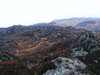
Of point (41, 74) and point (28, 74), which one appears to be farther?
point (28, 74)

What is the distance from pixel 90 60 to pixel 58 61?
736 centimetres

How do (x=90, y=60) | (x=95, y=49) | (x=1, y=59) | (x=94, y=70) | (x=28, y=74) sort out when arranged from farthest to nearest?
(x=1, y=59)
(x=95, y=49)
(x=90, y=60)
(x=28, y=74)
(x=94, y=70)

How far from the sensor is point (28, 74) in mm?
18281

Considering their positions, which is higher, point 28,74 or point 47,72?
point 47,72

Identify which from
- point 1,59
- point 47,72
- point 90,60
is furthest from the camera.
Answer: point 1,59

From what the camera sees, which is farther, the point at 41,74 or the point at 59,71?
the point at 41,74

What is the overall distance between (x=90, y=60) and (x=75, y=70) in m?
7.31

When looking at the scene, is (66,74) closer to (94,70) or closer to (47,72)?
(47,72)

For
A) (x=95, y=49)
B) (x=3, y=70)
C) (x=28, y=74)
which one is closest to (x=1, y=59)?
(x=3, y=70)

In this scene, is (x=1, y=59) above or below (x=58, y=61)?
below

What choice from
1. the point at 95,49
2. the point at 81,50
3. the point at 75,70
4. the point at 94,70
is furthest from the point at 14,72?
the point at 95,49

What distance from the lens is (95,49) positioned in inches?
975

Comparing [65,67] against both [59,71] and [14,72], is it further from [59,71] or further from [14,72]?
[14,72]

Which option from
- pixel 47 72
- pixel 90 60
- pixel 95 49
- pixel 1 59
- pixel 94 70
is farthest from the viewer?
pixel 1 59
